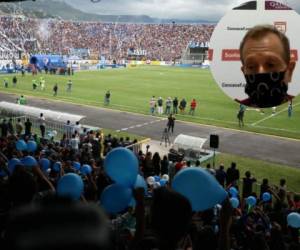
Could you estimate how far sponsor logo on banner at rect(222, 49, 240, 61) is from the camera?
5.33 m

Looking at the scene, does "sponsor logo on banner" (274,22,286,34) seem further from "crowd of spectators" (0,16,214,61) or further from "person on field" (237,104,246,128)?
"crowd of spectators" (0,16,214,61)

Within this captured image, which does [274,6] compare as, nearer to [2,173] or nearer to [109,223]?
[109,223]

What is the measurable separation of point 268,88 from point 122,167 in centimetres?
242

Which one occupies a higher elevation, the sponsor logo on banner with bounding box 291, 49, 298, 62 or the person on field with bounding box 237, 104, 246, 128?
the sponsor logo on banner with bounding box 291, 49, 298, 62

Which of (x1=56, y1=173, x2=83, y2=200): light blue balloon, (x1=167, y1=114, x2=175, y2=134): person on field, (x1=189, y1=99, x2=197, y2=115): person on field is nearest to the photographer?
(x1=56, y1=173, x2=83, y2=200): light blue balloon

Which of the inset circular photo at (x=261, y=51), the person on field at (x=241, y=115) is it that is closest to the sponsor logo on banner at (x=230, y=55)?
the inset circular photo at (x=261, y=51)

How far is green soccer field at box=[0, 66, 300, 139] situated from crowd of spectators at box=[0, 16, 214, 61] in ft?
127

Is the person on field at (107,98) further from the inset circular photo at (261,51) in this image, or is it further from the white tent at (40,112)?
the inset circular photo at (261,51)

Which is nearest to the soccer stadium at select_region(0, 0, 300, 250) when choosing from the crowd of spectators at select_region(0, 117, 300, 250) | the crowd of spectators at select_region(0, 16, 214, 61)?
the crowd of spectators at select_region(0, 117, 300, 250)

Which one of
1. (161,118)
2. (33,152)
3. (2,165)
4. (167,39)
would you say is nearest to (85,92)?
(161,118)

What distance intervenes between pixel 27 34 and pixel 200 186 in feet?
283

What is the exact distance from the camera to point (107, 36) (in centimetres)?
9912

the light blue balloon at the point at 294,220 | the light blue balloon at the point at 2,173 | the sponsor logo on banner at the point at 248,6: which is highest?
the sponsor logo on banner at the point at 248,6

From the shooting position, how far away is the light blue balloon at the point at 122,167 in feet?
12.3
